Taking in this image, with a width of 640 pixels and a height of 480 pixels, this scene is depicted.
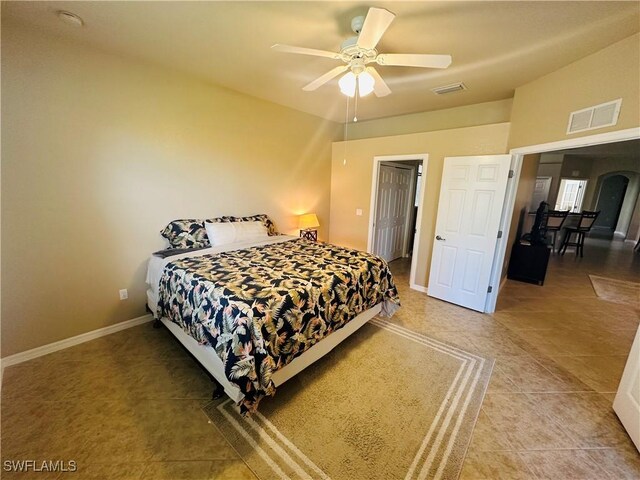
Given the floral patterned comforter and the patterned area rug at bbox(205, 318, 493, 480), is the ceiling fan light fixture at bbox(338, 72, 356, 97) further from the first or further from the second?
the patterned area rug at bbox(205, 318, 493, 480)

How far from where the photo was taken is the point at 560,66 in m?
2.31

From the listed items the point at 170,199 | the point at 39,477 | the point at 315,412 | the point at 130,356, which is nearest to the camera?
the point at 39,477

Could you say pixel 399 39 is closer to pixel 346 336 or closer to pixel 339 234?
pixel 346 336

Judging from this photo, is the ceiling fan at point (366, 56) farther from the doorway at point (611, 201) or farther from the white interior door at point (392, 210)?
the doorway at point (611, 201)

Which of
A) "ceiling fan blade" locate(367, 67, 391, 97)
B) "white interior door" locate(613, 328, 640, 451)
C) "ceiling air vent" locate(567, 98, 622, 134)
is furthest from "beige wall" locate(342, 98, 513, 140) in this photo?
"white interior door" locate(613, 328, 640, 451)

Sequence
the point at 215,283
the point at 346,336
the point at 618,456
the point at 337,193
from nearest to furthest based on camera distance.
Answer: the point at 618,456
the point at 215,283
the point at 346,336
the point at 337,193

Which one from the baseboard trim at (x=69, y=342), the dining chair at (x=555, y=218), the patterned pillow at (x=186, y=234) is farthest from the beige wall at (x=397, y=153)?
the baseboard trim at (x=69, y=342)

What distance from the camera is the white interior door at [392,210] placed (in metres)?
4.57

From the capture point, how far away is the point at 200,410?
1.74 metres

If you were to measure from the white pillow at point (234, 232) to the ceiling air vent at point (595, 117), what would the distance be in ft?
10.9

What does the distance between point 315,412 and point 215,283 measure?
3.82 ft

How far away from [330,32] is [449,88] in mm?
1770

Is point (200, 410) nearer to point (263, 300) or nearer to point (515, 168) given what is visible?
point (263, 300)

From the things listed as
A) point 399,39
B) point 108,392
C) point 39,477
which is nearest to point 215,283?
point 108,392
